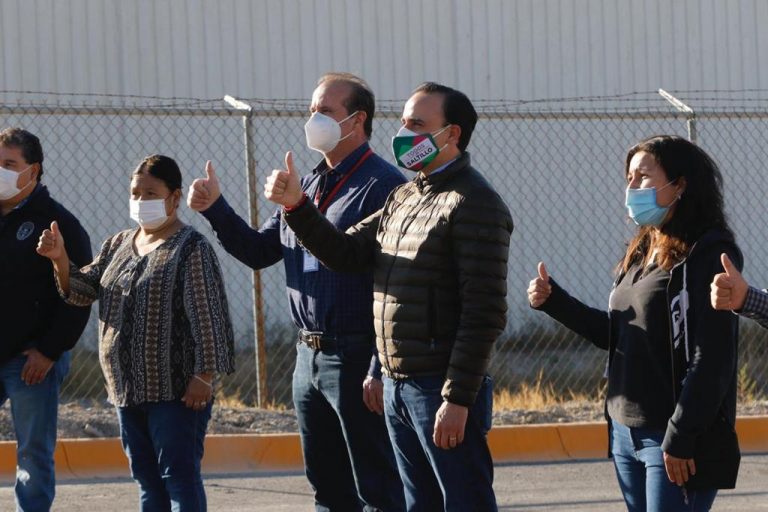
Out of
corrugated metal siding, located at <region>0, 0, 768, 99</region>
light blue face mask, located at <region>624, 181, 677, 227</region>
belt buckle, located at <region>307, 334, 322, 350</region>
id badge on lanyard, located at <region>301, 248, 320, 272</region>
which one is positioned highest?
corrugated metal siding, located at <region>0, 0, 768, 99</region>

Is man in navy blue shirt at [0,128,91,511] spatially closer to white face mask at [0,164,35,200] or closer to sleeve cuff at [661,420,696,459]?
white face mask at [0,164,35,200]

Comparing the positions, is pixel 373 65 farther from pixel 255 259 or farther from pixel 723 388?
pixel 723 388

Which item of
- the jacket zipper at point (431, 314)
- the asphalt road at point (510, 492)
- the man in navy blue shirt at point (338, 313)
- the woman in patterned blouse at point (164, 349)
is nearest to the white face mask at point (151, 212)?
the woman in patterned blouse at point (164, 349)

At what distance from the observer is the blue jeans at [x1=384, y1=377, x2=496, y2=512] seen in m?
4.03

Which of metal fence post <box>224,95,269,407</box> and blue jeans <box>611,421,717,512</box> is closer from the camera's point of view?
blue jeans <box>611,421,717,512</box>

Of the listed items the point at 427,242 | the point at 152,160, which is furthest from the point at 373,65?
the point at 427,242

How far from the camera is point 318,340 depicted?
4703 mm

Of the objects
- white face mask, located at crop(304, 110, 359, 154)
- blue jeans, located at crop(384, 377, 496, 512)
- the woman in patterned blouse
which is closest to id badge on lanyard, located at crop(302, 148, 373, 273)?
white face mask, located at crop(304, 110, 359, 154)

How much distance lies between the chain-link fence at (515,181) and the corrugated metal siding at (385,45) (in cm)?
31

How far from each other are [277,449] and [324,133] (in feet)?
11.6

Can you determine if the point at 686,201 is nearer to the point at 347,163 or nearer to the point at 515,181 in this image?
the point at 347,163

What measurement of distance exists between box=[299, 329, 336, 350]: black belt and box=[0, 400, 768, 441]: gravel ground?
11.5ft

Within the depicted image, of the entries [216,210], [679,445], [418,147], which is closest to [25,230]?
Result: [216,210]

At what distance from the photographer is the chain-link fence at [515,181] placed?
1183cm
